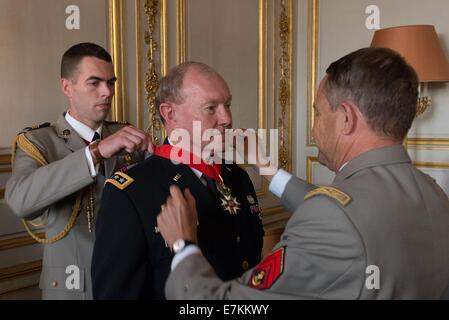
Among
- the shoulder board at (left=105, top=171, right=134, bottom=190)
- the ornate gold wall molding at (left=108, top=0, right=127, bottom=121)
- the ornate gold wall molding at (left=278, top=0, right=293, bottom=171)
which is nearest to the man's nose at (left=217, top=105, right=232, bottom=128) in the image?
the shoulder board at (left=105, top=171, right=134, bottom=190)

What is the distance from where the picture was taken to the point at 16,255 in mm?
1941

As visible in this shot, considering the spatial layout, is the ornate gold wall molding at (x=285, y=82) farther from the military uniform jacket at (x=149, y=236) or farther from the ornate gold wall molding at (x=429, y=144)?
the military uniform jacket at (x=149, y=236)

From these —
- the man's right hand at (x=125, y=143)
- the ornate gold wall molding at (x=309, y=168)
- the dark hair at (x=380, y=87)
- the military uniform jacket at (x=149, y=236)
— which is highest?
the dark hair at (x=380, y=87)

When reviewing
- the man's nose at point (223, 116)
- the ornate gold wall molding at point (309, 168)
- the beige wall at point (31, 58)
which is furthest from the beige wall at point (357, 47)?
the man's nose at point (223, 116)

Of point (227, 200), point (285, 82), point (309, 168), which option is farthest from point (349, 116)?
point (309, 168)

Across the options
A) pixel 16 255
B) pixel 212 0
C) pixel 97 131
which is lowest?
pixel 16 255

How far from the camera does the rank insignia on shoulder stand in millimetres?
919

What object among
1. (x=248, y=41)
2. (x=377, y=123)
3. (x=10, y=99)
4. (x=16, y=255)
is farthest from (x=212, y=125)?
(x=248, y=41)

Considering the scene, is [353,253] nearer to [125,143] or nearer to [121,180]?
[121,180]

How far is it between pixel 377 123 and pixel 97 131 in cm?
107

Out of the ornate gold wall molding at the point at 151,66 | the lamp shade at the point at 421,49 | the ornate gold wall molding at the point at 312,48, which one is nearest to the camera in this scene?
the ornate gold wall molding at the point at 151,66

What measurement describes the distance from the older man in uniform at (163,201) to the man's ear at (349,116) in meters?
0.37

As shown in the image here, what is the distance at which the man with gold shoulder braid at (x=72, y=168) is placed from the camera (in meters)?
1.50
